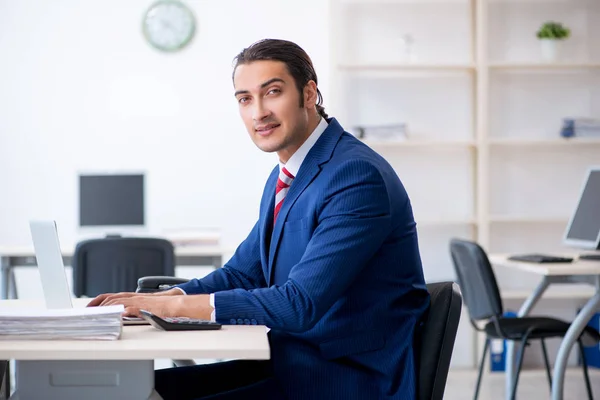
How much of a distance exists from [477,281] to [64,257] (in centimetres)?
216

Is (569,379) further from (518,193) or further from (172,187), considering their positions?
(172,187)

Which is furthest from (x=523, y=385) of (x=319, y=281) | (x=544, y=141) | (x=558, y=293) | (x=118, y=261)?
(x=319, y=281)

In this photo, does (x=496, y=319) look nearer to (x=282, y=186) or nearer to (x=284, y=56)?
(x=282, y=186)

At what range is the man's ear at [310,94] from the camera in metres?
2.02

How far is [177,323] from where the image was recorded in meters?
1.63

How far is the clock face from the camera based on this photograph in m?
5.70

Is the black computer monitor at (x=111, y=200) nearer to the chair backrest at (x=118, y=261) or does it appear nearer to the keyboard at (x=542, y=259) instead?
the chair backrest at (x=118, y=261)

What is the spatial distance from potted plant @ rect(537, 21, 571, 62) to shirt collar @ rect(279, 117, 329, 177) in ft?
12.5

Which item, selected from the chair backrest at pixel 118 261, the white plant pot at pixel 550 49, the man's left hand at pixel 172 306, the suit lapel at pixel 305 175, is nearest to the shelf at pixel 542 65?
the white plant pot at pixel 550 49

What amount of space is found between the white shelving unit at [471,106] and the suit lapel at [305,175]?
368cm

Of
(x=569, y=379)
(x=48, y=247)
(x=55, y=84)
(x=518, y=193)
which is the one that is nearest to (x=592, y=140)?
(x=518, y=193)

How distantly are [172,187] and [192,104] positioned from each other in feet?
1.80

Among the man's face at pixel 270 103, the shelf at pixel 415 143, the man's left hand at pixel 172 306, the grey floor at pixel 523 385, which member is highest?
the shelf at pixel 415 143

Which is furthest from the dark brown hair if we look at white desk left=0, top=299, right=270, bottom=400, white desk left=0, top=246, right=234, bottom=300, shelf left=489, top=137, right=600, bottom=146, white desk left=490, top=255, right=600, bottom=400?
shelf left=489, top=137, right=600, bottom=146
